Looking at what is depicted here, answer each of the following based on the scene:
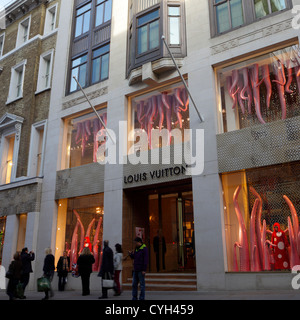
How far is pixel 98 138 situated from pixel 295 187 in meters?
9.56

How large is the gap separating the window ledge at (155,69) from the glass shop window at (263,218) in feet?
18.1

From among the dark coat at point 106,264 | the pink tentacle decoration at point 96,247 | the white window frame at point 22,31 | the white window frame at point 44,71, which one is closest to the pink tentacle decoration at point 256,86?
the dark coat at point 106,264

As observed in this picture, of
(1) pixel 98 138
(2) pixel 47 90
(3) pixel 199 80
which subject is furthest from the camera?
(2) pixel 47 90

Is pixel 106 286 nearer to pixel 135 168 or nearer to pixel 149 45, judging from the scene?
pixel 135 168

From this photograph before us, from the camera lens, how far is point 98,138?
55.5 ft

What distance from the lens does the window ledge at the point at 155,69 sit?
47.9 ft

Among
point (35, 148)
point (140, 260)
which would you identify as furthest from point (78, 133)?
point (140, 260)

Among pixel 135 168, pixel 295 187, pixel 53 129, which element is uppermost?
pixel 53 129

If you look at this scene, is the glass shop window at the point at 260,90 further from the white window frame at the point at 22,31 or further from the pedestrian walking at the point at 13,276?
the white window frame at the point at 22,31

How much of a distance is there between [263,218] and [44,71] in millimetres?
15839

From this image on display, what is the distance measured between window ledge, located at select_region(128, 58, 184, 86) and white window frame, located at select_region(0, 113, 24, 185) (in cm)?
846

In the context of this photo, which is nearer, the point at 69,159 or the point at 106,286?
the point at 106,286

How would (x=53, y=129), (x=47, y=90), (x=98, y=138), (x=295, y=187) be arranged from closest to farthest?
1. (x=295, y=187)
2. (x=98, y=138)
3. (x=53, y=129)
4. (x=47, y=90)
